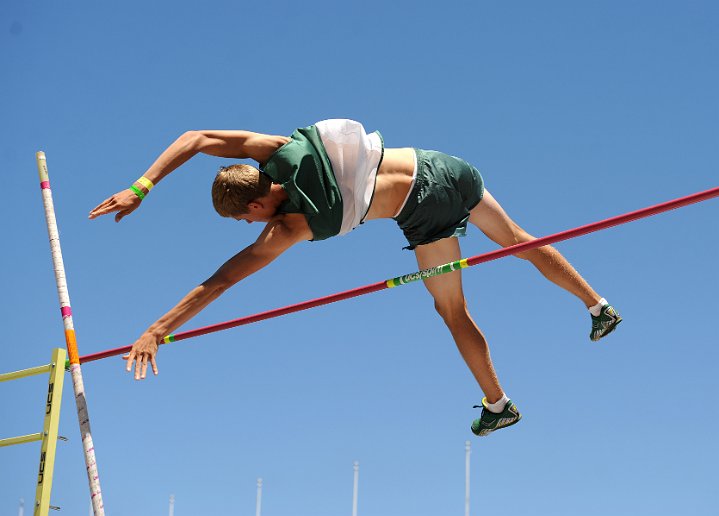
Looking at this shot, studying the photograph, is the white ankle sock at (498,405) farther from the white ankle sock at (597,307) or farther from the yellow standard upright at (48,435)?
the yellow standard upright at (48,435)

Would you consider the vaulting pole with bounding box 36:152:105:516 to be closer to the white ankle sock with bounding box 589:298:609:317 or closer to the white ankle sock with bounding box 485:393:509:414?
the white ankle sock with bounding box 485:393:509:414

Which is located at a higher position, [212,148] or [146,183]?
[212,148]

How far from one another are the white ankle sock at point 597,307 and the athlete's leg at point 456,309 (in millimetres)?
808

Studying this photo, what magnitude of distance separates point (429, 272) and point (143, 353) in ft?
6.40

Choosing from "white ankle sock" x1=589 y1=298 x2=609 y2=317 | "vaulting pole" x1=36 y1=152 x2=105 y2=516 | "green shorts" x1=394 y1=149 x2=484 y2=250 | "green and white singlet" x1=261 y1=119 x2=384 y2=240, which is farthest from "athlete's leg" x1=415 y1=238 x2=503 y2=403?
"vaulting pole" x1=36 y1=152 x2=105 y2=516

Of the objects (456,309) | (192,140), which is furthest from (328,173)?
(456,309)

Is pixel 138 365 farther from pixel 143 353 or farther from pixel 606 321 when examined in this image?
pixel 606 321

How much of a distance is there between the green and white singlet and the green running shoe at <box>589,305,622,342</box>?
1.93 metres

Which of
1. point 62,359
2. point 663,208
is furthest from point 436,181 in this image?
point 62,359

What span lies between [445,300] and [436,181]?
2.98 ft

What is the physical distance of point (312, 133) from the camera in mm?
7781

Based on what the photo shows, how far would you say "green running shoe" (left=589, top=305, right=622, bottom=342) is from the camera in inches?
334

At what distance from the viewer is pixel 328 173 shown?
764 centimetres

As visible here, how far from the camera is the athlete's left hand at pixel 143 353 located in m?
7.15
